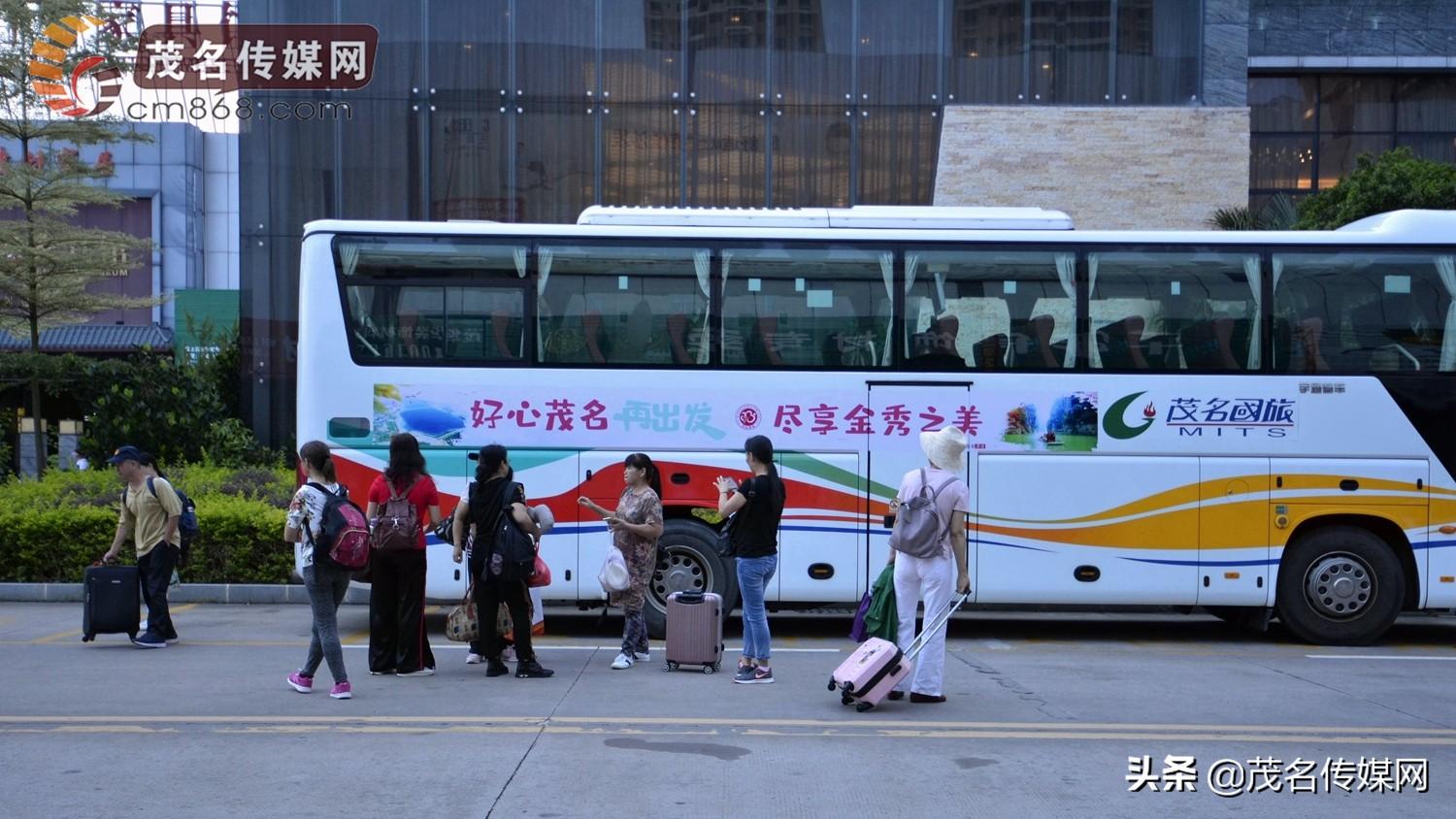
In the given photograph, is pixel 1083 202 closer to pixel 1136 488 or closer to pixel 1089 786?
pixel 1136 488

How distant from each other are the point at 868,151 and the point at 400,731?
60.5 feet

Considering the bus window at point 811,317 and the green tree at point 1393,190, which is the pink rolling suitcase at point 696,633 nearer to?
the bus window at point 811,317

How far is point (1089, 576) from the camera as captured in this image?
12453 mm

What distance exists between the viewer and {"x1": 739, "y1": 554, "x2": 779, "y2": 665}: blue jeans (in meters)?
9.60

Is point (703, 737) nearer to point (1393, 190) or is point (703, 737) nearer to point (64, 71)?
point (1393, 190)

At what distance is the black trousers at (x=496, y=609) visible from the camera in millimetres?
9820

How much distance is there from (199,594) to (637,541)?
7.07m

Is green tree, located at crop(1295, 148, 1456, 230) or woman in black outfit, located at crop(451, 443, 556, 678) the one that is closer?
woman in black outfit, located at crop(451, 443, 556, 678)

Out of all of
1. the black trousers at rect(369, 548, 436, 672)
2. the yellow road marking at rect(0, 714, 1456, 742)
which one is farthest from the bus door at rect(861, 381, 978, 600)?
the black trousers at rect(369, 548, 436, 672)

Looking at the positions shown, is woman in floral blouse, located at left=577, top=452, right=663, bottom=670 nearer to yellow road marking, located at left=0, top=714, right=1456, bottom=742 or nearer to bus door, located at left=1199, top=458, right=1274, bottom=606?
yellow road marking, located at left=0, top=714, right=1456, bottom=742

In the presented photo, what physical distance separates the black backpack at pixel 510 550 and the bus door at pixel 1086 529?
15.0 feet

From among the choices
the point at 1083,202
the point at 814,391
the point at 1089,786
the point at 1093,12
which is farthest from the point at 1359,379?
the point at 1093,12

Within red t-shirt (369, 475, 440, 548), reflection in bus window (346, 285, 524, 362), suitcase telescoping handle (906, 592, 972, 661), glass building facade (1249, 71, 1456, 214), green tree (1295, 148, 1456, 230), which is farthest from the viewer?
glass building facade (1249, 71, 1456, 214)

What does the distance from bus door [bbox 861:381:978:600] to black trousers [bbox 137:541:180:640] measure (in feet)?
20.2
